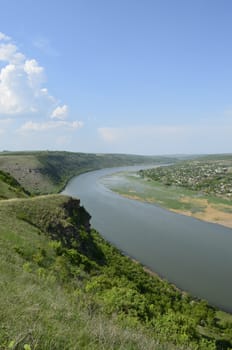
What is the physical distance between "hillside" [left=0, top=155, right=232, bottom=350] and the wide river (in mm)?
3055

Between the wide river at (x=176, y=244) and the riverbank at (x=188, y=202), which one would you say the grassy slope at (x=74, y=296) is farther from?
the riverbank at (x=188, y=202)

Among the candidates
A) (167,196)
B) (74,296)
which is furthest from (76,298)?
(167,196)

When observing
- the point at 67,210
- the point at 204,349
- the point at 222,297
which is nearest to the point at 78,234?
the point at 67,210

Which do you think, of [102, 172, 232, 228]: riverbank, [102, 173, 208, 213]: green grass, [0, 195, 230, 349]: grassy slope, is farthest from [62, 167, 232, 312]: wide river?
A: [102, 173, 208, 213]: green grass

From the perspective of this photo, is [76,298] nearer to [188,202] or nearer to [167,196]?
[188,202]

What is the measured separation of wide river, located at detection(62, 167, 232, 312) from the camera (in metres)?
23.3

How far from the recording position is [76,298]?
709cm

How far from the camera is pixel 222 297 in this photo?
69.4ft

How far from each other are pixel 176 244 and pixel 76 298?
27.3 meters

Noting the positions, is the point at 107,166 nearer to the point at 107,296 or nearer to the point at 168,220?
the point at 168,220

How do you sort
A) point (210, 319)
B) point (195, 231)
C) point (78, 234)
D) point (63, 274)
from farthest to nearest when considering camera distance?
point (195, 231), point (78, 234), point (210, 319), point (63, 274)

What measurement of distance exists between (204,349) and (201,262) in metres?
18.3

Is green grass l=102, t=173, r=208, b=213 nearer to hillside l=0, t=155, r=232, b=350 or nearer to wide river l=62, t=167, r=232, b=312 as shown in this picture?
wide river l=62, t=167, r=232, b=312

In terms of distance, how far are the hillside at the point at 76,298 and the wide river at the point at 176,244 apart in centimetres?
305
